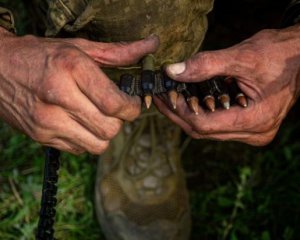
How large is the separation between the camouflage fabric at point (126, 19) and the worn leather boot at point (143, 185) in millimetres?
379

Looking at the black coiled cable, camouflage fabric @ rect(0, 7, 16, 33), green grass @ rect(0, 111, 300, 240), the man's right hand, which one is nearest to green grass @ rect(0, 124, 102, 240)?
green grass @ rect(0, 111, 300, 240)

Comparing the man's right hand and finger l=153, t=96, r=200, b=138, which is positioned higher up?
the man's right hand

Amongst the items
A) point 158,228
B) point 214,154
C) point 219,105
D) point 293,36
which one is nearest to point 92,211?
point 158,228

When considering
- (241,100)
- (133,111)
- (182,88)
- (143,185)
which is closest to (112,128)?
(133,111)

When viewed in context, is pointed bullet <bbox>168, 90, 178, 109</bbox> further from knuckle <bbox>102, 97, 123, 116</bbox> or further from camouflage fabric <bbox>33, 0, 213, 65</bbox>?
camouflage fabric <bbox>33, 0, 213, 65</bbox>

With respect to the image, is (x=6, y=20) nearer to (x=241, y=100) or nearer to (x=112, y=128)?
(x=112, y=128)

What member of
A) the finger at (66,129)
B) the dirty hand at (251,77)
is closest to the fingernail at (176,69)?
the dirty hand at (251,77)

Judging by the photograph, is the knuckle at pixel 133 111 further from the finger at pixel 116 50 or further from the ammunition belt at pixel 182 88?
the finger at pixel 116 50

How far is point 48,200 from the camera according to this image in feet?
4.40

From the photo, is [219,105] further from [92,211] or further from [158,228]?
[92,211]

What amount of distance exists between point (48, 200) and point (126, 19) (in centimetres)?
50

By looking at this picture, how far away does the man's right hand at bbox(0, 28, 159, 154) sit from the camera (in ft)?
3.43

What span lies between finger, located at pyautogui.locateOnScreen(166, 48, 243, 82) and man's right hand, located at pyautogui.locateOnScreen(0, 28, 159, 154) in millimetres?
105

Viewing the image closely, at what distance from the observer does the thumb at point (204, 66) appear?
109cm
